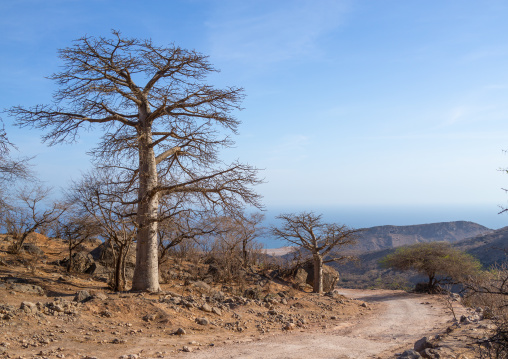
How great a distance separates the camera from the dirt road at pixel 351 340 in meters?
6.47

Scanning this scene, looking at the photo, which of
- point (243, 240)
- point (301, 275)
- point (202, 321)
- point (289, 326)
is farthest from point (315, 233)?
point (202, 321)

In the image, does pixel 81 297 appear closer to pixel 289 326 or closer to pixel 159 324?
pixel 159 324

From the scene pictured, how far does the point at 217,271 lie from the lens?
53.9ft

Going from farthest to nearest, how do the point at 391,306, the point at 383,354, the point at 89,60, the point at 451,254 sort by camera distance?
1. the point at 451,254
2. the point at 391,306
3. the point at 89,60
4. the point at 383,354

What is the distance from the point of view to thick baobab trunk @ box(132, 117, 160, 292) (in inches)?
379

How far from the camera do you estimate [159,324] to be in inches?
303

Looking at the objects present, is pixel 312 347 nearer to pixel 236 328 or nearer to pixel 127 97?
pixel 236 328

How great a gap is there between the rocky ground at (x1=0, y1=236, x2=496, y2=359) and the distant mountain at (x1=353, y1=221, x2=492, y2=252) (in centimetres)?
5857

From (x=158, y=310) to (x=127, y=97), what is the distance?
5.22 metres

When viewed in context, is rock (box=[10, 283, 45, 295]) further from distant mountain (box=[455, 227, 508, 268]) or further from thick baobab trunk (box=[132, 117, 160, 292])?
distant mountain (box=[455, 227, 508, 268])

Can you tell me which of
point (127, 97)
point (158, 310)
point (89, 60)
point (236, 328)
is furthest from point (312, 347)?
point (89, 60)

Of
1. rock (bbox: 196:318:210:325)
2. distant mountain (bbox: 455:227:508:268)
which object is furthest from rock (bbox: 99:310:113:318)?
distant mountain (bbox: 455:227:508:268)

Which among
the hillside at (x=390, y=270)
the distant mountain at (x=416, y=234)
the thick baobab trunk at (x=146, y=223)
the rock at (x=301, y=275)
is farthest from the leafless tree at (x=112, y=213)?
the distant mountain at (x=416, y=234)

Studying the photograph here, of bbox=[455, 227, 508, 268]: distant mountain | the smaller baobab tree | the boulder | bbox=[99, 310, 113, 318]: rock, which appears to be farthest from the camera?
bbox=[455, 227, 508, 268]: distant mountain
